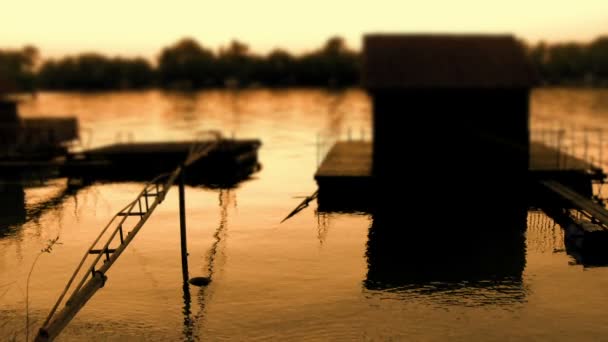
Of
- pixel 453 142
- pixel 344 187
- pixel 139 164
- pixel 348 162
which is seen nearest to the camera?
pixel 453 142

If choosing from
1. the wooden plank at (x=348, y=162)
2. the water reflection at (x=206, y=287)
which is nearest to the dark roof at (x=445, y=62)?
the wooden plank at (x=348, y=162)

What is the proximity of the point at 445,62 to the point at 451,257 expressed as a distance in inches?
554

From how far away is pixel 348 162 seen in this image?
1521 inches

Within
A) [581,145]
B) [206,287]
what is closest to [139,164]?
[206,287]

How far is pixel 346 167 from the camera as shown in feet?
120

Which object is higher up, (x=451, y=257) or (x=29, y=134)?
(x=29, y=134)

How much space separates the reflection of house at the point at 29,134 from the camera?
51125 millimetres

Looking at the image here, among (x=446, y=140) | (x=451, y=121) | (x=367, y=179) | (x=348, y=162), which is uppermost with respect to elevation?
(x=451, y=121)

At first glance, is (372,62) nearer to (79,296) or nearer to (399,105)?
(399,105)

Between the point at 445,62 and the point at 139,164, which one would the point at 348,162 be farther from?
the point at 139,164

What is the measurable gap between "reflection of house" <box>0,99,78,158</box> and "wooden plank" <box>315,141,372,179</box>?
23.8 m

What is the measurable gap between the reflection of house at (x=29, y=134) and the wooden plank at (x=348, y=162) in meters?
23.8

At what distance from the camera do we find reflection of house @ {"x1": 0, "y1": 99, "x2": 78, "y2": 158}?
51.1m

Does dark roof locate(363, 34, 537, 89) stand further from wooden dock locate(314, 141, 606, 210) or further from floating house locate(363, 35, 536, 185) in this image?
wooden dock locate(314, 141, 606, 210)
